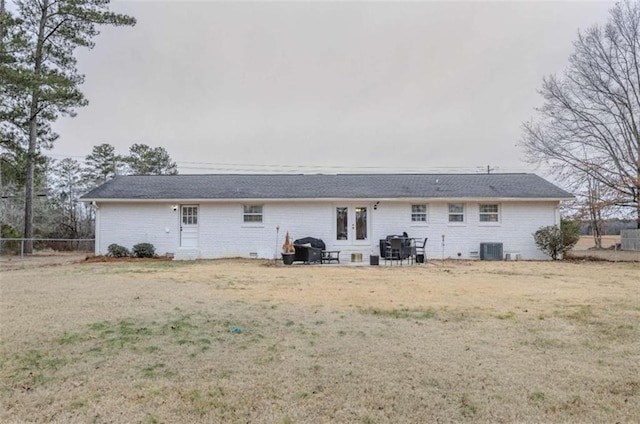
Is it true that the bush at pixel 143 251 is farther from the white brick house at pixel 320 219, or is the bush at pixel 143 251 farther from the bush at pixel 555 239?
the bush at pixel 555 239

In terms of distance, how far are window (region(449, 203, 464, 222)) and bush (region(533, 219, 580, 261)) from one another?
9.82 feet

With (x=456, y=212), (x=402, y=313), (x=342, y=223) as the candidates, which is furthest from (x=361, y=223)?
(x=402, y=313)

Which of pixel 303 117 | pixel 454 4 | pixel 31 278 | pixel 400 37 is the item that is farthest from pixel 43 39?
pixel 454 4

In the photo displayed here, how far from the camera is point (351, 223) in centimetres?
1625

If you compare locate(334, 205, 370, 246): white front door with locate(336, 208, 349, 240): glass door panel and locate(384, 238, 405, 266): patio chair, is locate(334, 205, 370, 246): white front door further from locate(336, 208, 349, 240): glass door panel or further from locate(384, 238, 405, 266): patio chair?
locate(384, 238, 405, 266): patio chair

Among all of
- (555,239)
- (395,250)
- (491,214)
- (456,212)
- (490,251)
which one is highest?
(456,212)

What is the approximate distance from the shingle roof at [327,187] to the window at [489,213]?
1.91ft

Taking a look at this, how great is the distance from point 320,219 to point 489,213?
279 inches

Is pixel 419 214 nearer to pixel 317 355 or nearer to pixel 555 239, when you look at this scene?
pixel 555 239

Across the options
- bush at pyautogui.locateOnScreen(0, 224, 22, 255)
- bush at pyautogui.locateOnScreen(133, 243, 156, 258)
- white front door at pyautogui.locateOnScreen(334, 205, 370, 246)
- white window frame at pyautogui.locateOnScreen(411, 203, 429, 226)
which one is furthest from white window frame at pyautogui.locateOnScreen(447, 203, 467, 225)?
bush at pyautogui.locateOnScreen(0, 224, 22, 255)

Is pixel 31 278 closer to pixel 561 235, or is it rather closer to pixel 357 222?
pixel 357 222

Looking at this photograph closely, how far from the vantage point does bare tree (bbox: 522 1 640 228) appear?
19.2m

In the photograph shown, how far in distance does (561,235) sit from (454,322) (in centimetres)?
1242

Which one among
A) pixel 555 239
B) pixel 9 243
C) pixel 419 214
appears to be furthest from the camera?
pixel 9 243
